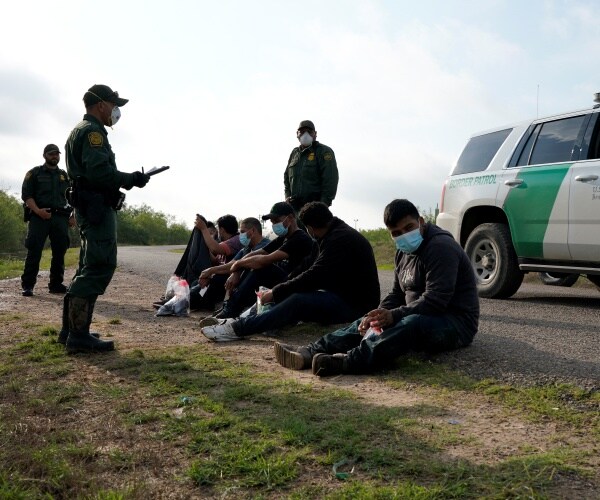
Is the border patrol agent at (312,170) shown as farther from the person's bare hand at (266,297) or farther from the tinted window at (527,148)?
the person's bare hand at (266,297)

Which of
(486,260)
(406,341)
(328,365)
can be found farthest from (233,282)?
(406,341)

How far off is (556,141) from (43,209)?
6356mm

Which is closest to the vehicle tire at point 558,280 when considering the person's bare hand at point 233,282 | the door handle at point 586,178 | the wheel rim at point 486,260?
the wheel rim at point 486,260

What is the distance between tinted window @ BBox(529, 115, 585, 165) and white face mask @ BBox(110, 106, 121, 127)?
4437 millimetres

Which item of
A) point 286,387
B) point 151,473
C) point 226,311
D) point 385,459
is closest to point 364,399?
point 286,387

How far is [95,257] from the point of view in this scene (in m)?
5.19

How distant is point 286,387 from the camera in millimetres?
4043

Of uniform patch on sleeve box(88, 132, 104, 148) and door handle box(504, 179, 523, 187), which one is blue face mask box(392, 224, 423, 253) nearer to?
uniform patch on sleeve box(88, 132, 104, 148)

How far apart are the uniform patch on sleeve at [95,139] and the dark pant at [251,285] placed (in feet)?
7.19

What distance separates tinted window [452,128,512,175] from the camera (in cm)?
808

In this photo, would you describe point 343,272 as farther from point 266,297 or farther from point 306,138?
point 306,138

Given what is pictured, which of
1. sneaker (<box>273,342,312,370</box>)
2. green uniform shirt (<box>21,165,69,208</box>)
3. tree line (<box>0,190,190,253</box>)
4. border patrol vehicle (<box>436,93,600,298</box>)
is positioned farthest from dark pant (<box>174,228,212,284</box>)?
tree line (<box>0,190,190,253</box>)

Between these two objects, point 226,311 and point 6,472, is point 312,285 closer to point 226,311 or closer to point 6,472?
point 226,311

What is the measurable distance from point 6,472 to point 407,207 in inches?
113
